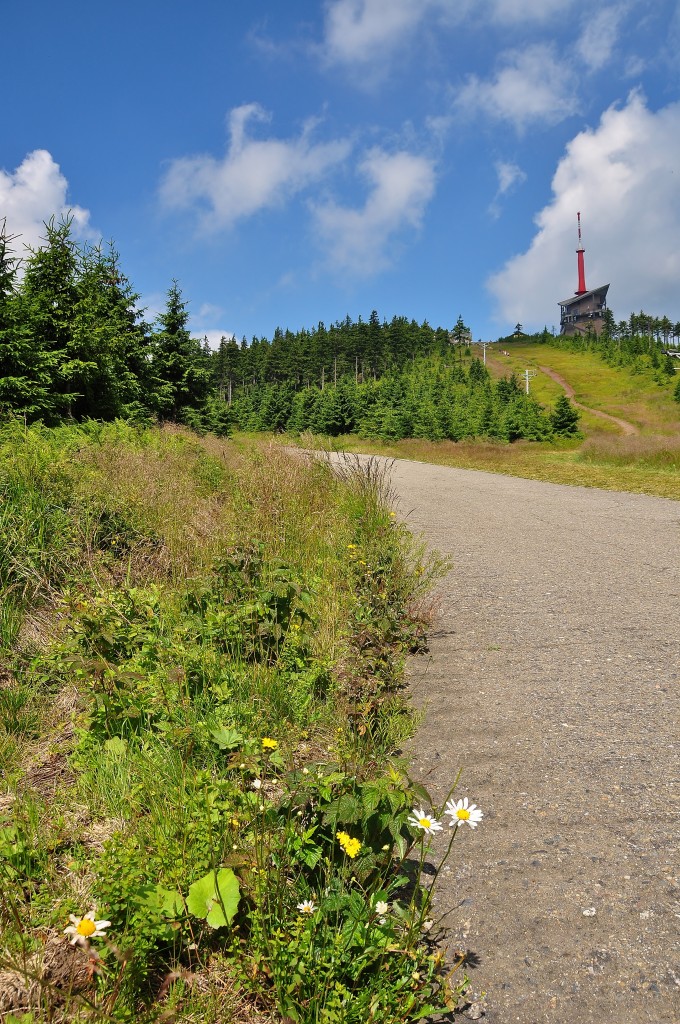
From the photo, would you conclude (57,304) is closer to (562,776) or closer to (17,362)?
(17,362)

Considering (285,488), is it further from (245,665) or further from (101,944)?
(101,944)

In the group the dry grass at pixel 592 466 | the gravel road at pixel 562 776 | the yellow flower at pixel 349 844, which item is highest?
the dry grass at pixel 592 466

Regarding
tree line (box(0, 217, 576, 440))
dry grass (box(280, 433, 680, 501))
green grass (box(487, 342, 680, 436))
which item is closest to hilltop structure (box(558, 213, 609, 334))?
green grass (box(487, 342, 680, 436))

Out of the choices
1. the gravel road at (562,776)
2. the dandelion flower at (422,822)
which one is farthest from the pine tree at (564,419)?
the dandelion flower at (422,822)

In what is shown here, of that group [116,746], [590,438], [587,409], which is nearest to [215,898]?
[116,746]

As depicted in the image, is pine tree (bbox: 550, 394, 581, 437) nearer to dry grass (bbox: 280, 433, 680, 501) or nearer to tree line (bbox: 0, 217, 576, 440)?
tree line (bbox: 0, 217, 576, 440)

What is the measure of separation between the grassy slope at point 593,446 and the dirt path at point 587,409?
0.69m

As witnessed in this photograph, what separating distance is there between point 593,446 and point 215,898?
2072 cm

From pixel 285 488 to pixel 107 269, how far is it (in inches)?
581

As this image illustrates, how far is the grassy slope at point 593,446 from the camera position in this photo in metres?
14.1

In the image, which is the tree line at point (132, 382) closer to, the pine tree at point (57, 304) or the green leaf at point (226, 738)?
the pine tree at point (57, 304)

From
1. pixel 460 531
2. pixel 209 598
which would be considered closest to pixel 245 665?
pixel 209 598

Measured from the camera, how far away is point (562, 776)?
2477mm

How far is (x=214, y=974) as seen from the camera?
1.51 m
